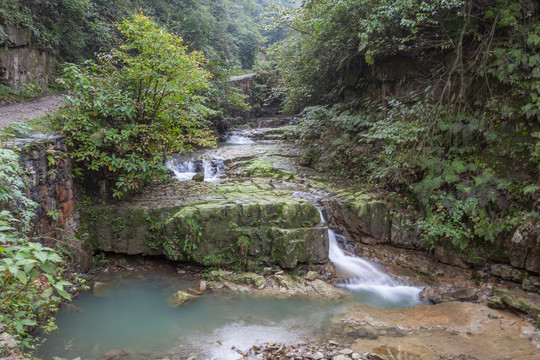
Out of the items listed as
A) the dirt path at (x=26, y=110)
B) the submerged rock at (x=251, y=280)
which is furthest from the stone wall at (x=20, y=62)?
the submerged rock at (x=251, y=280)

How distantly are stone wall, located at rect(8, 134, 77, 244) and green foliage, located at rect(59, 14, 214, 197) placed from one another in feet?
1.25

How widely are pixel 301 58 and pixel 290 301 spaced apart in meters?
9.38

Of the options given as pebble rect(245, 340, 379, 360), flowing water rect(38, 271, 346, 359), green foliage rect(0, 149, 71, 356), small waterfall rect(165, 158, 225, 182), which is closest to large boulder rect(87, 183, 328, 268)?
flowing water rect(38, 271, 346, 359)

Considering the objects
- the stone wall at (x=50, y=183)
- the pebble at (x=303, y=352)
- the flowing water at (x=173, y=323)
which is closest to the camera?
the pebble at (x=303, y=352)

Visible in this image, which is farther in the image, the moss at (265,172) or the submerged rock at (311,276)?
the moss at (265,172)

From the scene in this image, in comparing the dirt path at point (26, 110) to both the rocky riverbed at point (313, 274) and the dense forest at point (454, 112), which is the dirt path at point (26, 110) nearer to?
the rocky riverbed at point (313, 274)

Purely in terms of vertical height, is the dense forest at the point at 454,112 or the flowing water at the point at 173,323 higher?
the dense forest at the point at 454,112

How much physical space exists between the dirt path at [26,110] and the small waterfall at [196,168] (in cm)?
404

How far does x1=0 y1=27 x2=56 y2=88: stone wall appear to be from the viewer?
29.8ft

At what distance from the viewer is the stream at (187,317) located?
14.6ft

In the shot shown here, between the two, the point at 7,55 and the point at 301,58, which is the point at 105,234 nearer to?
the point at 7,55

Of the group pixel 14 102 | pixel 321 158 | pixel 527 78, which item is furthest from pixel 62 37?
pixel 527 78

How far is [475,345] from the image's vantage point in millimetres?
4477

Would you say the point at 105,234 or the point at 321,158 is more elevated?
the point at 321,158
